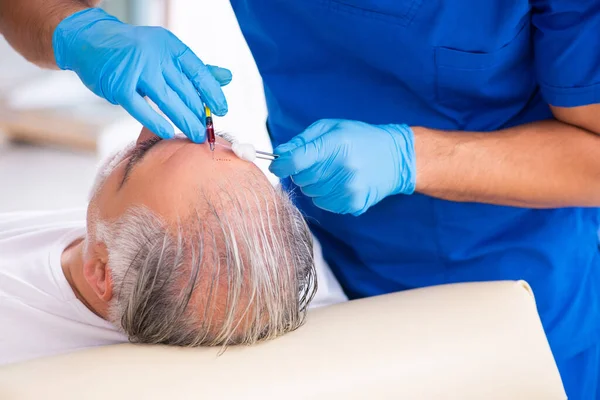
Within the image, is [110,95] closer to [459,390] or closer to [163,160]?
[163,160]

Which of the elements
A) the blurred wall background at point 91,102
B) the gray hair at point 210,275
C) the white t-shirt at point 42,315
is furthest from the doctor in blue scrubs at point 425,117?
the blurred wall background at point 91,102

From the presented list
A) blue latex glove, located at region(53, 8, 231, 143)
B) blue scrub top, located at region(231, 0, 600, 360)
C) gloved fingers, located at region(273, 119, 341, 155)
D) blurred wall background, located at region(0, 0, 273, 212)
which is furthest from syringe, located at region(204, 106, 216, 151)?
blurred wall background, located at region(0, 0, 273, 212)

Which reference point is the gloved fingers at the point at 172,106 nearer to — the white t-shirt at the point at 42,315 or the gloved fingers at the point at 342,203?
the gloved fingers at the point at 342,203

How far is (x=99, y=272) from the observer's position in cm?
132

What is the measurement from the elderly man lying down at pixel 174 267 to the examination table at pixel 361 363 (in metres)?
→ 0.07

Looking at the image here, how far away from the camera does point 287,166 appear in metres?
1.18

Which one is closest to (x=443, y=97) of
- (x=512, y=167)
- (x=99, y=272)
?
(x=512, y=167)

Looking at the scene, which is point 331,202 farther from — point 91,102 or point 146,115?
point 91,102

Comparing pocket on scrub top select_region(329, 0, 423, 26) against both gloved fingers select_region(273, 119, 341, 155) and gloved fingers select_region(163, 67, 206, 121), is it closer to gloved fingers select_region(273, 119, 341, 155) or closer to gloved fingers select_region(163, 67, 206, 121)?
gloved fingers select_region(273, 119, 341, 155)

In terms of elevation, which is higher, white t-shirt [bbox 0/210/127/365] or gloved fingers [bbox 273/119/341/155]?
gloved fingers [bbox 273/119/341/155]

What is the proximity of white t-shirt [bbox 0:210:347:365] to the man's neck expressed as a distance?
0.06ft

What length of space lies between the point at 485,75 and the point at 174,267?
0.67m

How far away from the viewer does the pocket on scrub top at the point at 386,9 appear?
125cm

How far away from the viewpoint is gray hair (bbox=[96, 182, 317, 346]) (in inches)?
46.6
